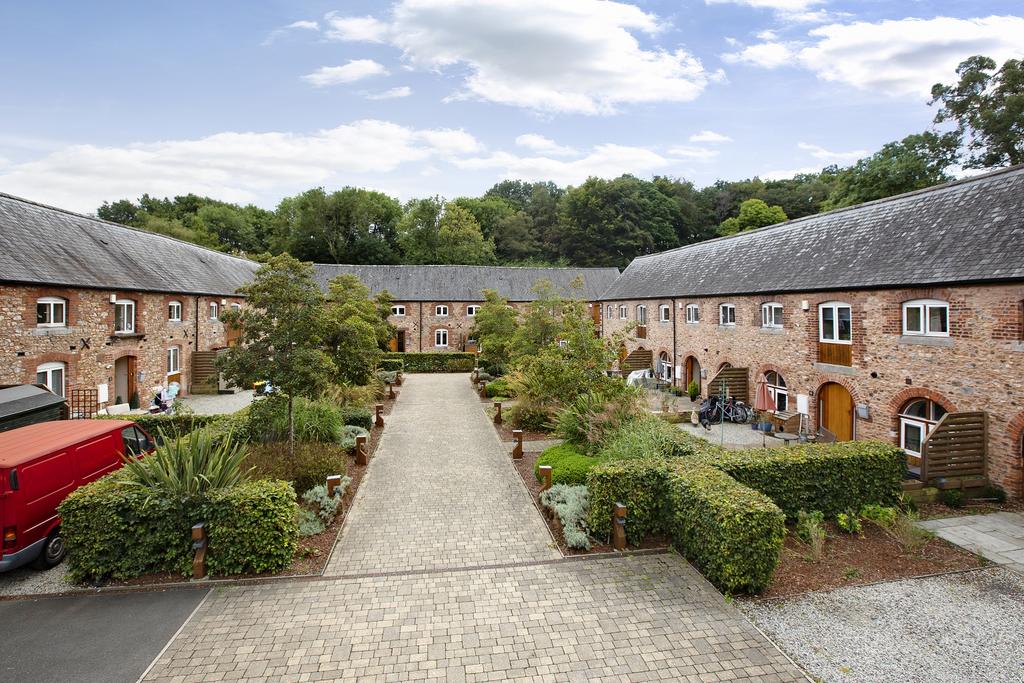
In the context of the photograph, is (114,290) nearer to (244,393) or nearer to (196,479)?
(244,393)

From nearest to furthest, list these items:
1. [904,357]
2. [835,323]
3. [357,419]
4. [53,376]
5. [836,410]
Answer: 1. [904,357]
2. [835,323]
3. [836,410]
4. [53,376]
5. [357,419]

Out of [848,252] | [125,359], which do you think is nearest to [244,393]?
[125,359]

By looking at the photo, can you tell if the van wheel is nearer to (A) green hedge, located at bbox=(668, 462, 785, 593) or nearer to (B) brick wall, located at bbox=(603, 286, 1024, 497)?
(A) green hedge, located at bbox=(668, 462, 785, 593)

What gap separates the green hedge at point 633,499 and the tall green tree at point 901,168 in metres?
32.6

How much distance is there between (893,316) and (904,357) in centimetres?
103

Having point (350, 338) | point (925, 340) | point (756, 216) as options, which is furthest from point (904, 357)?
point (756, 216)

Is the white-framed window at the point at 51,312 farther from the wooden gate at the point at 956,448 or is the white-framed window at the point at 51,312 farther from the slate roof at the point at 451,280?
the wooden gate at the point at 956,448

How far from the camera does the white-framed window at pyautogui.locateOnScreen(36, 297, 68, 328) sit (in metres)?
15.0

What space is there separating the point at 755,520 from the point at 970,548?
4636 mm

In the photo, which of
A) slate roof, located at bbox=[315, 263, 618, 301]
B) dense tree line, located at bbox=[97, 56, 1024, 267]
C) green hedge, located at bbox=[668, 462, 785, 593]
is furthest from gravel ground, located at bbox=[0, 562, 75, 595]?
dense tree line, located at bbox=[97, 56, 1024, 267]

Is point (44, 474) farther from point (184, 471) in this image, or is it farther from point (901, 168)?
point (901, 168)

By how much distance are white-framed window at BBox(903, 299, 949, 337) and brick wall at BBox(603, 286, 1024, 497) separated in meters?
0.15

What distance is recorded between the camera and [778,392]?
16797mm

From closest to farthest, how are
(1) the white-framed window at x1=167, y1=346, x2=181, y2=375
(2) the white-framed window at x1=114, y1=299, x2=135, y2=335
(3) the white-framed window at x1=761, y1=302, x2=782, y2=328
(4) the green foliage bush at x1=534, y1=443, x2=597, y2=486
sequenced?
(4) the green foliage bush at x1=534, y1=443, x2=597, y2=486
(3) the white-framed window at x1=761, y1=302, x2=782, y2=328
(2) the white-framed window at x1=114, y1=299, x2=135, y2=335
(1) the white-framed window at x1=167, y1=346, x2=181, y2=375
